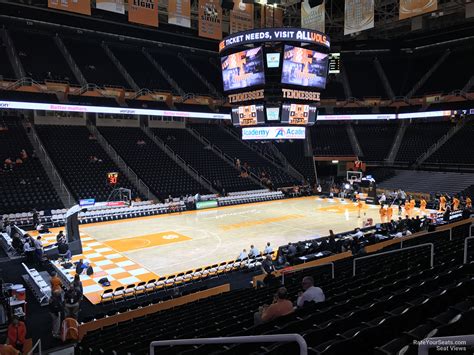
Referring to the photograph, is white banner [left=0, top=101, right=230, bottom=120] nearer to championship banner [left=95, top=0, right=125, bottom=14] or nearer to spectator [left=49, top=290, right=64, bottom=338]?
championship banner [left=95, top=0, right=125, bottom=14]

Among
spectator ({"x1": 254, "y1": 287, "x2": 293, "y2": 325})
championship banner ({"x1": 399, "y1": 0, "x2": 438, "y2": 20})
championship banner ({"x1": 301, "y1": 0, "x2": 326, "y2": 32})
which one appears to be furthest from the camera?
A: championship banner ({"x1": 301, "y1": 0, "x2": 326, "y2": 32})

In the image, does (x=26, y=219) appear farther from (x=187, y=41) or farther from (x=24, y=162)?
(x=187, y=41)

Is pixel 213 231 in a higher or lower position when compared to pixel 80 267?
lower

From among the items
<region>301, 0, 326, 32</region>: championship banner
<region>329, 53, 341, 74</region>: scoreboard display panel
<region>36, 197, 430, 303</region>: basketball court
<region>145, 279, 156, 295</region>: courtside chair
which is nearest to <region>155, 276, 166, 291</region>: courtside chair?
<region>145, 279, 156, 295</region>: courtside chair

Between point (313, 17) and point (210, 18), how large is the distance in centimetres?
642

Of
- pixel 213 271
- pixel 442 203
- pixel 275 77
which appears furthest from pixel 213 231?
pixel 442 203

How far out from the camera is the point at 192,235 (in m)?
21.9

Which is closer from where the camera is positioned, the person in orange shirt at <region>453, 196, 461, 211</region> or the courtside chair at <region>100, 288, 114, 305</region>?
the courtside chair at <region>100, 288, 114, 305</region>

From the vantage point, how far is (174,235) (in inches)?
862

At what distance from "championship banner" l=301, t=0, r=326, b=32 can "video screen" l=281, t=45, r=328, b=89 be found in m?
2.44

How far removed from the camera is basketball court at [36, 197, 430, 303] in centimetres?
1608

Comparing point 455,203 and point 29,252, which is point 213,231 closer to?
point 29,252

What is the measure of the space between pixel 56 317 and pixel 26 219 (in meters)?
17.0

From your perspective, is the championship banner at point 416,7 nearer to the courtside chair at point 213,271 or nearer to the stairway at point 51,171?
the courtside chair at point 213,271
